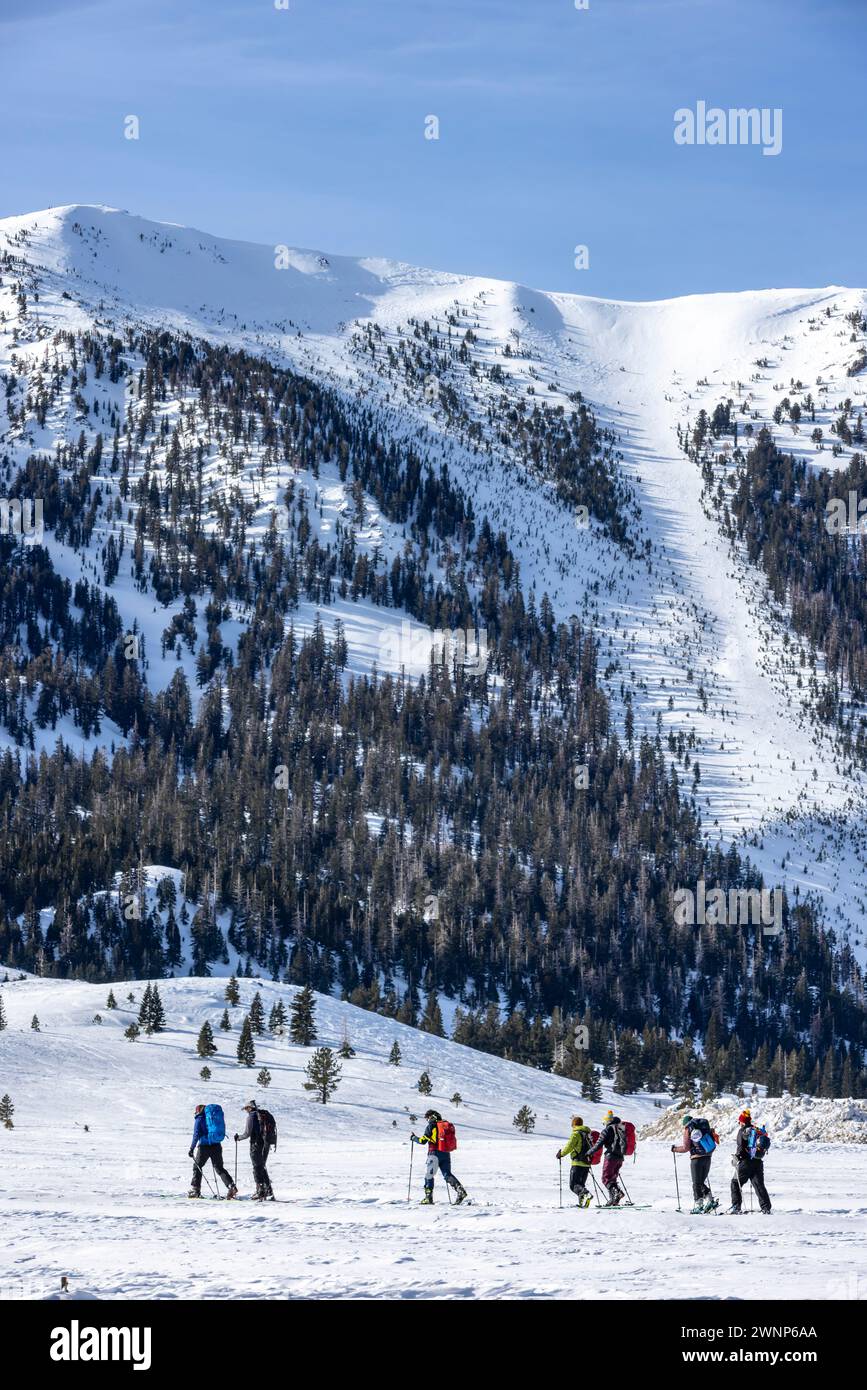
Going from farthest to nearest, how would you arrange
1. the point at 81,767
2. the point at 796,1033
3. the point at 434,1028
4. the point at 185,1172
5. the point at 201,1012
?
the point at 81,767, the point at 796,1033, the point at 434,1028, the point at 201,1012, the point at 185,1172

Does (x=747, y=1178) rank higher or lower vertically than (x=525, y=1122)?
higher

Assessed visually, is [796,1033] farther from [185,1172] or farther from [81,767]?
[185,1172]

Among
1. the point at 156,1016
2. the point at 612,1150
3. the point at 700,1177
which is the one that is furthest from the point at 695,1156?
the point at 156,1016

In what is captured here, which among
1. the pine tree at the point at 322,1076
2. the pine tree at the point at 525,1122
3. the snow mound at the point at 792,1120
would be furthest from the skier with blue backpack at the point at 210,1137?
the pine tree at the point at 525,1122

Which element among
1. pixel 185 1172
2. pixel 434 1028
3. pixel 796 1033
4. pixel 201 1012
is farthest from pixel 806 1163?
pixel 796 1033

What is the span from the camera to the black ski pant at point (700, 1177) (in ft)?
84.5

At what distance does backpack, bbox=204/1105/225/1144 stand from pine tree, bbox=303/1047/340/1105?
26.2 meters

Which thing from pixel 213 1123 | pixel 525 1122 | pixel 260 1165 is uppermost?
pixel 213 1123

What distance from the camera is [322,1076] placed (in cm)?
5200

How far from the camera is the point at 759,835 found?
655 ft

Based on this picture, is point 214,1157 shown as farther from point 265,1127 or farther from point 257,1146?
point 265,1127

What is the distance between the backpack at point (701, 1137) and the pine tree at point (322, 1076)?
27350 millimetres

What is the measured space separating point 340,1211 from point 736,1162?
23.0 feet
